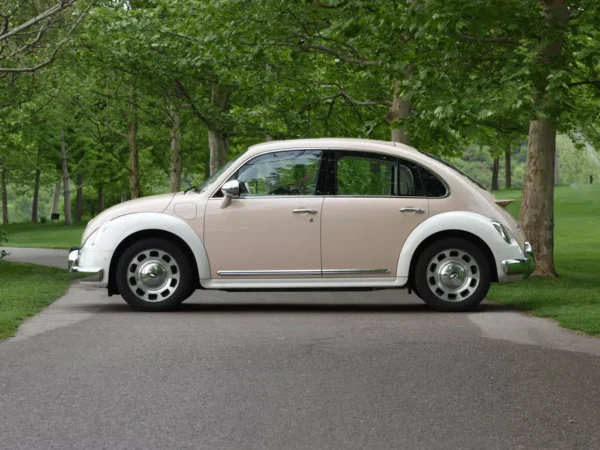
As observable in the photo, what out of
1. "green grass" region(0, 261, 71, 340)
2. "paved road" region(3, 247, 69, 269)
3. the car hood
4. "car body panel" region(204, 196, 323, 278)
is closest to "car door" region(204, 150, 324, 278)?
"car body panel" region(204, 196, 323, 278)

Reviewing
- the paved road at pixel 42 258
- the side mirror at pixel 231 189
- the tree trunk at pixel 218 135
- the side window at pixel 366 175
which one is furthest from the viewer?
the tree trunk at pixel 218 135

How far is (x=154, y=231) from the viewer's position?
39.5 feet

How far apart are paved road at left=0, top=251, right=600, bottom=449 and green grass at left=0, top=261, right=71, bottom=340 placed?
32cm

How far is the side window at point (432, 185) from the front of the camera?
40.0 feet

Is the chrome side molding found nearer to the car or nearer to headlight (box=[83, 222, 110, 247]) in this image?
the car

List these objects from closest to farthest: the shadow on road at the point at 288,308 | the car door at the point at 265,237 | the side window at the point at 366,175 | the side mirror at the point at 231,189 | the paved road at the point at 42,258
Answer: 1. the side mirror at the point at 231,189
2. the car door at the point at 265,237
3. the side window at the point at 366,175
4. the shadow on road at the point at 288,308
5. the paved road at the point at 42,258

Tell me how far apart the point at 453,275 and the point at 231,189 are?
2548mm

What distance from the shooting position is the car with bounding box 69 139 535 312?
11.9 metres

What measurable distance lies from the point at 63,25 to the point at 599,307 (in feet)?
35.3

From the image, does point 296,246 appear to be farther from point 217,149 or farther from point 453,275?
point 217,149

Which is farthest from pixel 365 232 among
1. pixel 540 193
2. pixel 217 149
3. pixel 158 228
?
pixel 217 149

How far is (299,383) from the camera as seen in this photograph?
738cm

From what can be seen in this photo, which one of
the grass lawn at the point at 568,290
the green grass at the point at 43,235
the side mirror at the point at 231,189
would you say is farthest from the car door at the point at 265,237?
the green grass at the point at 43,235

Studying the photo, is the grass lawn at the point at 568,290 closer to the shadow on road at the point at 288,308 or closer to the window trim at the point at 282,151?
the shadow on road at the point at 288,308
